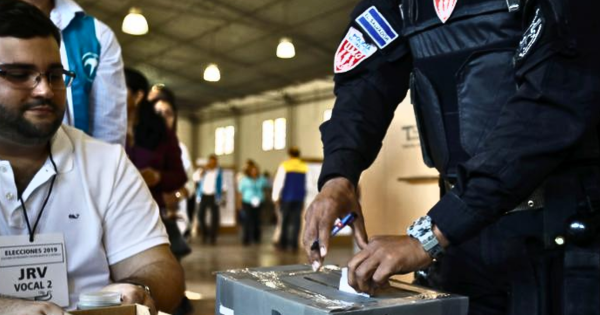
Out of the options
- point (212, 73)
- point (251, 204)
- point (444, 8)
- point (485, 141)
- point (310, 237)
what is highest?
point (212, 73)

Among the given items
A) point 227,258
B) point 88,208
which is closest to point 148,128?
point 88,208

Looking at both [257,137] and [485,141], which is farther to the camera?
→ [257,137]

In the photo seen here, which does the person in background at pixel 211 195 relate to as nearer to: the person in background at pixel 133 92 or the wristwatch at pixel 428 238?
the person in background at pixel 133 92

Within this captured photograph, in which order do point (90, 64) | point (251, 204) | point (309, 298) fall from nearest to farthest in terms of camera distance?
point (309, 298)
point (90, 64)
point (251, 204)

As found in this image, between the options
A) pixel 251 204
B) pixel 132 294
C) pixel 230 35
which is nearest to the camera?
pixel 132 294

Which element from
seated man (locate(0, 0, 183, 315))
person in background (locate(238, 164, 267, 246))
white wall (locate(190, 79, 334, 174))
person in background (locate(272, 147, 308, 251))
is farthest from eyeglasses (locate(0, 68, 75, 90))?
person in background (locate(238, 164, 267, 246))

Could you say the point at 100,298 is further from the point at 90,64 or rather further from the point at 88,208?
the point at 90,64

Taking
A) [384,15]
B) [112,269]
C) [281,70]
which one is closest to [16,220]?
[112,269]

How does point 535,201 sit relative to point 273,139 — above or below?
below

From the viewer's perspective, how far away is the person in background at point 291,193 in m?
7.37

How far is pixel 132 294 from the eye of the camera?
1169 millimetres

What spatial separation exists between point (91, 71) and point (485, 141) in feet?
4.31

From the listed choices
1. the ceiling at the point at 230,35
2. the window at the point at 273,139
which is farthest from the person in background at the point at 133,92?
the window at the point at 273,139

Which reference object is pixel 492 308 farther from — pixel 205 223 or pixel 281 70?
pixel 205 223
